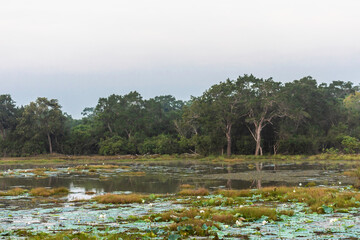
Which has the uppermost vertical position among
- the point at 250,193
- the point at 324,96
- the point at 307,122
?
the point at 324,96

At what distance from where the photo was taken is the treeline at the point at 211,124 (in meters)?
74.3

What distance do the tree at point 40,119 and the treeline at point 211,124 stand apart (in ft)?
0.71

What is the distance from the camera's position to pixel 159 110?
10062 centimetres

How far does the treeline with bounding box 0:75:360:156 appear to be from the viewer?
74312mm

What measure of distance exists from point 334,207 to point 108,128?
277 feet

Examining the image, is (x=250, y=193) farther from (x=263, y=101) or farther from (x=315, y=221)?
(x=263, y=101)

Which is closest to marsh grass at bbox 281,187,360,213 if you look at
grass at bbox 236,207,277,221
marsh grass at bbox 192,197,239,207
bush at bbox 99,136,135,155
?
grass at bbox 236,207,277,221

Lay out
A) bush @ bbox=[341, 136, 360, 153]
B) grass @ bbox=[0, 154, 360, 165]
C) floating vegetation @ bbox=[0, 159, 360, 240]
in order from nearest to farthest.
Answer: floating vegetation @ bbox=[0, 159, 360, 240] < grass @ bbox=[0, 154, 360, 165] < bush @ bbox=[341, 136, 360, 153]

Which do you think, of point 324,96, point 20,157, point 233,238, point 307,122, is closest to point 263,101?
point 307,122

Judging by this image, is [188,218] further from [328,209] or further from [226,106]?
[226,106]

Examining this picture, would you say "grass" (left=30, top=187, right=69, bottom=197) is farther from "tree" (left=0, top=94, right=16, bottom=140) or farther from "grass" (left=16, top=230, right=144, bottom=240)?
"tree" (left=0, top=94, right=16, bottom=140)

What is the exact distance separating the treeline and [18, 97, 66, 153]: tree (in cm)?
22

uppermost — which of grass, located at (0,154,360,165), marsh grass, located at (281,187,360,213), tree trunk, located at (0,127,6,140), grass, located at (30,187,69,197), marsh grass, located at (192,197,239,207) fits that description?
tree trunk, located at (0,127,6,140)

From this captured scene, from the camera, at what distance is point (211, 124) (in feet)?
247
